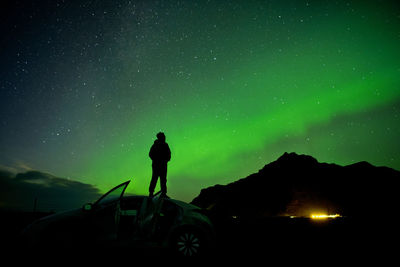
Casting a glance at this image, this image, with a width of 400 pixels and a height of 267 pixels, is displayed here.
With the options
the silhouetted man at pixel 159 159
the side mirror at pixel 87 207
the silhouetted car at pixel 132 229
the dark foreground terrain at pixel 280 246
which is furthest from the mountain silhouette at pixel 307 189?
the side mirror at pixel 87 207

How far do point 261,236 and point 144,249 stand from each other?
2.32 metres

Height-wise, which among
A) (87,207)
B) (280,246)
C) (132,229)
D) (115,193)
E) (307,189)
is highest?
(307,189)

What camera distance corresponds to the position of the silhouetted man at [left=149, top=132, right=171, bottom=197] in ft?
27.9

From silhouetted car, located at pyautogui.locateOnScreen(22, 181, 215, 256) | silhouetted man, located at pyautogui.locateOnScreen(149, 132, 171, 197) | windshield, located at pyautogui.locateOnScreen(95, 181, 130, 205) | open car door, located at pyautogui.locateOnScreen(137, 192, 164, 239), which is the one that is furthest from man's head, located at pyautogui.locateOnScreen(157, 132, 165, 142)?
windshield, located at pyautogui.locateOnScreen(95, 181, 130, 205)

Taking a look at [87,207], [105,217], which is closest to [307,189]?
[105,217]

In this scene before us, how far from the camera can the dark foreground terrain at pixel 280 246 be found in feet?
14.1

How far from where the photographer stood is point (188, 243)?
4.90 m

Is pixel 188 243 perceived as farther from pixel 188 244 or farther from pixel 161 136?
pixel 161 136

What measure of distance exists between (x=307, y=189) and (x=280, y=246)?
155 meters

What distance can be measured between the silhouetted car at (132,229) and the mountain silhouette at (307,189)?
135 m

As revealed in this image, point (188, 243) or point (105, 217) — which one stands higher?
point (105, 217)

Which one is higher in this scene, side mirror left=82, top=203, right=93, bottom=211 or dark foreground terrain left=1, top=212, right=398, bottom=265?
side mirror left=82, top=203, right=93, bottom=211

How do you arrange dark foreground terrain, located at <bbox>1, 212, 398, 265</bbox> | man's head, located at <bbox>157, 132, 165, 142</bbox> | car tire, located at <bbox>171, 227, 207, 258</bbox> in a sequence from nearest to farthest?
dark foreground terrain, located at <bbox>1, 212, 398, 265</bbox> → car tire, located at <bbox>171, 227, 207, 258</bbox> → man's head, located at <bbox>157, 132, 165, 142</bbox>

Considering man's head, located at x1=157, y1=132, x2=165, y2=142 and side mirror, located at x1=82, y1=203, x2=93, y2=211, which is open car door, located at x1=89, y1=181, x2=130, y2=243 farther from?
man's head, located at x1=157, y1=132, x2=165, y2=142
